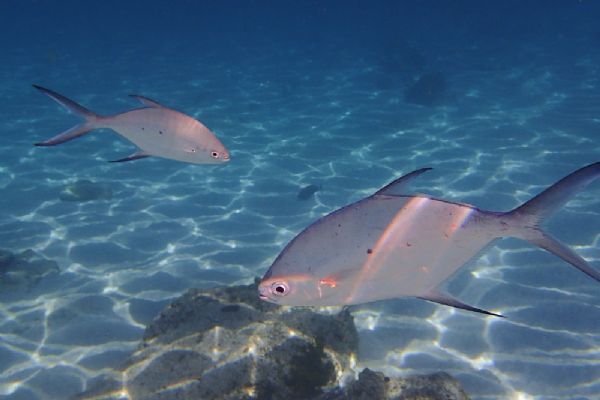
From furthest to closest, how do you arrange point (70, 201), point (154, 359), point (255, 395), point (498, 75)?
point (498, 75)
point (70, 201)
point (154, 359)
point (255, 395)

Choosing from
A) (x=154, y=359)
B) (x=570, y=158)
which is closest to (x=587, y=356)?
(x=154, y=359)

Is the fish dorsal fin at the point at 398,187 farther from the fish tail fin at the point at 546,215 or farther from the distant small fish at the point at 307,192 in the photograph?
the distant small fish at the point at 307,192

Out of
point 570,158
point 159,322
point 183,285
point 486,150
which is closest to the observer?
point 159,322

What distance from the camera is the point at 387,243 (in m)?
2.02

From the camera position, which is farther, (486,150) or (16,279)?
(486,150)

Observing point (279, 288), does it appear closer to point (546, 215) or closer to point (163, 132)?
point (546, 215)

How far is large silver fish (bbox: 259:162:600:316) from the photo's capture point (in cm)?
200

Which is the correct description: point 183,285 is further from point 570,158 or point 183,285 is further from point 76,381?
point 570,158

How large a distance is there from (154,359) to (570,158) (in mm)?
10802

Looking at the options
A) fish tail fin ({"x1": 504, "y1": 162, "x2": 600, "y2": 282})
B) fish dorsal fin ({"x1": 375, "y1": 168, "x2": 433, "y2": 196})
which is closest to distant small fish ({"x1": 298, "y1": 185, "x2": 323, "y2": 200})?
fish dorsal fin ({"x1": 375, "y1": 168, "x2": 433, "y2": 196})

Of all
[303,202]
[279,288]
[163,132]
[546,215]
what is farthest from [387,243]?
[303,202]

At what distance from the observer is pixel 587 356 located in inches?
218

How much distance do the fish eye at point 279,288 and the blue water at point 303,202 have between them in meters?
1.45

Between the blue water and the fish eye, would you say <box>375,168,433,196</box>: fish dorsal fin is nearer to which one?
the fish eye
